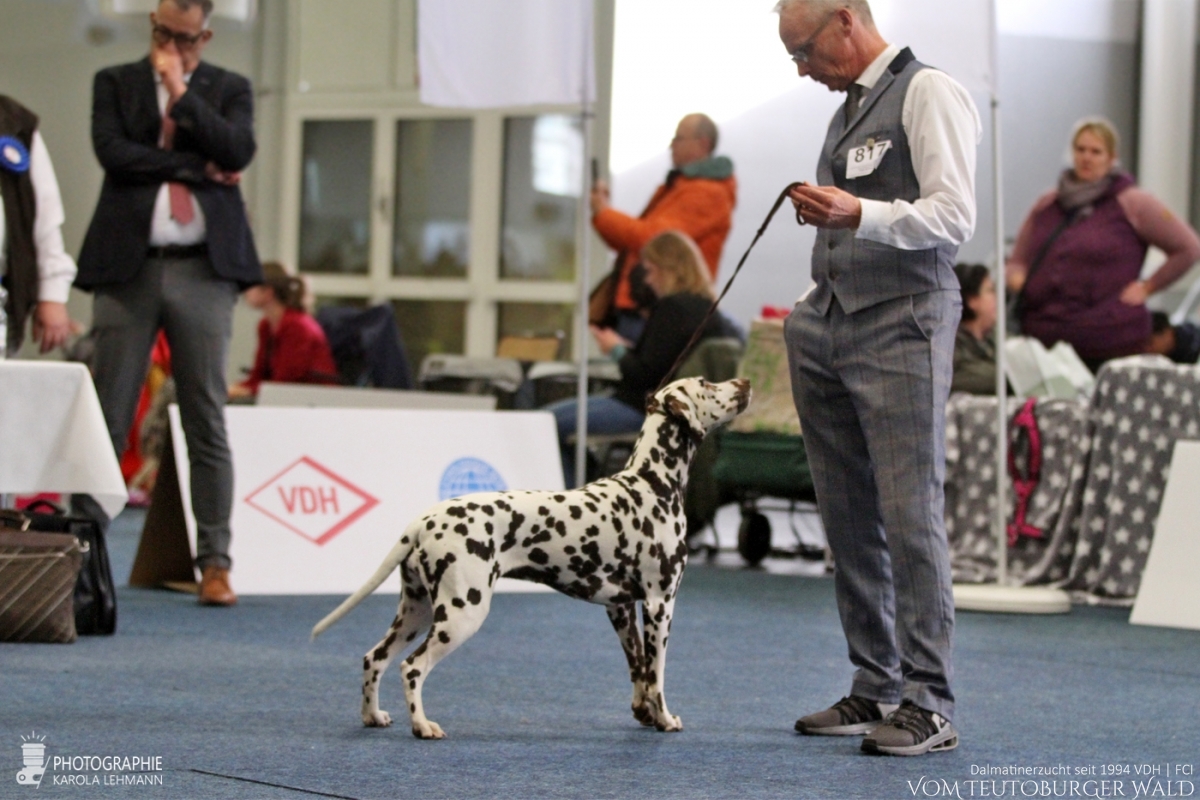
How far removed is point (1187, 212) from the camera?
37.2ft

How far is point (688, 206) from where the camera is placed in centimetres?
729

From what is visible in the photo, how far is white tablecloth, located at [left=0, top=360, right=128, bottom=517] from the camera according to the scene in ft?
12.5

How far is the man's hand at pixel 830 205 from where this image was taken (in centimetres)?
282

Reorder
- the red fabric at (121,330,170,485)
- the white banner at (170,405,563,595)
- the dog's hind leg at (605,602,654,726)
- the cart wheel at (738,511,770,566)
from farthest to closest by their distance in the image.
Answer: the red fabric at (121,330,170,485)
the cart wheel at (738,511,770,566)
the white banner at (170,405,563,595)
the dog's hind leg at (605,602,654,726)

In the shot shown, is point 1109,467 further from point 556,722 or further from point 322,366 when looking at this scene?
point 322,366

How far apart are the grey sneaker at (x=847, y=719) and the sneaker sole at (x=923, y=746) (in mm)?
178

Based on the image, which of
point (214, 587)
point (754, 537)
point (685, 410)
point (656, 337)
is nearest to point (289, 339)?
point (656, 337)

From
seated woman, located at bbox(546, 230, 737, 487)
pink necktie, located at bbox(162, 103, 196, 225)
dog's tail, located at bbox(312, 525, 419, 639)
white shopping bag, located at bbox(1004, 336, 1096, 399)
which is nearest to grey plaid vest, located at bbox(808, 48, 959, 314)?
dog's tail, located at bbox(312, 525, 419, 639)

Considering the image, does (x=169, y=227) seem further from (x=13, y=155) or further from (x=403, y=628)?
(x=403, y=628)

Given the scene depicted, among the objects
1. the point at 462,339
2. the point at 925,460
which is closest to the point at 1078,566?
the point at 925,460

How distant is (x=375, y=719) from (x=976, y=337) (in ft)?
13.6

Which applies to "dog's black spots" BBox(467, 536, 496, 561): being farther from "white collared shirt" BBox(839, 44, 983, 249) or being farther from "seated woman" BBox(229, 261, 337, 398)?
"seated woman" BBox(229, 261, 337, 398)

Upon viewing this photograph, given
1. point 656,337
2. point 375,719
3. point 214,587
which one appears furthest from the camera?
point 656,337

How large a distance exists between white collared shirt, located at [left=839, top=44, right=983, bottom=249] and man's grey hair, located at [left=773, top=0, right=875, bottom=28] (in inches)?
7.5
